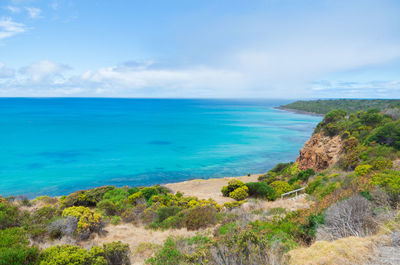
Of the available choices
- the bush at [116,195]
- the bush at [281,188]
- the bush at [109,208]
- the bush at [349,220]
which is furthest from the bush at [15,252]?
the bush at [281,188]

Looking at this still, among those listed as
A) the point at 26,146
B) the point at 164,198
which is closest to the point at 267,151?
the point at 164,198

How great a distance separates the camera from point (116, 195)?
14.8m

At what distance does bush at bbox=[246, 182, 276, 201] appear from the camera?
14316 mm

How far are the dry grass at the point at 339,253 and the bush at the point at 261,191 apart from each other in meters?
9.21

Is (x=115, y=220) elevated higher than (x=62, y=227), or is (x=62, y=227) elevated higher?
(x=62, y=227)

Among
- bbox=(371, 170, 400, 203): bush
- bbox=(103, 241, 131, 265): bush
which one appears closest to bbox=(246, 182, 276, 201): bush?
bbox=(371, 170, 400, 203): bush

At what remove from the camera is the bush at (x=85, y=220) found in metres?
8.70

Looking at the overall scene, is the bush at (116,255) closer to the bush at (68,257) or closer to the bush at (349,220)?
the bush at (68,257)

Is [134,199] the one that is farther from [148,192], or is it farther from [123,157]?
[123,157]

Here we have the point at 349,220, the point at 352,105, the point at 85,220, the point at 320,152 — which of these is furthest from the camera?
the point at 352,105

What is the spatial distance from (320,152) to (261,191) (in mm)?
9912

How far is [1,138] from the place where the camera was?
43188 mm

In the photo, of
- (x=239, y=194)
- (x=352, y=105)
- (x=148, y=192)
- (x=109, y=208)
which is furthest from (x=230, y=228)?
(x=352, y=105)

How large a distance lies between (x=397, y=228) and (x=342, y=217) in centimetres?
126
